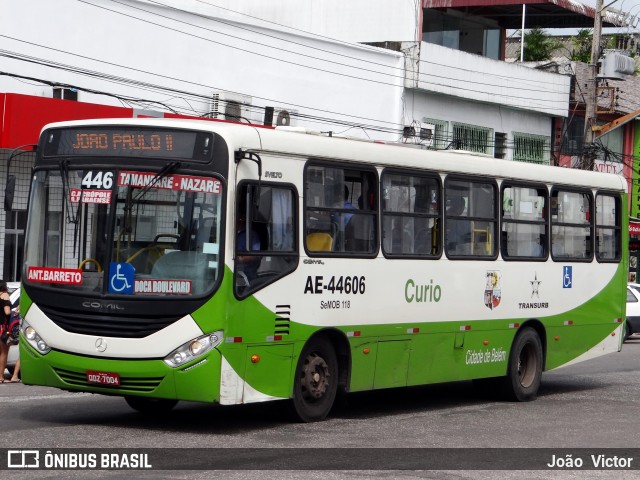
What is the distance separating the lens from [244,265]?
39.1 ft

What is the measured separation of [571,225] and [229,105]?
1537 centimetres

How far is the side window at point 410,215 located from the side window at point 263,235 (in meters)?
1.64

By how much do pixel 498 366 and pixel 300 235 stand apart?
4.48 m

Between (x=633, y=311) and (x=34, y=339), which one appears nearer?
(x=34, y=339)

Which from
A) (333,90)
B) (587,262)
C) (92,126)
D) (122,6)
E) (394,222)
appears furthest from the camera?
(333,90)

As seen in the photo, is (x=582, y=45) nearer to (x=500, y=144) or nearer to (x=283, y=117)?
(x=500, y=144)

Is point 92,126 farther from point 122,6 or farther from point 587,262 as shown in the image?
point 122,6

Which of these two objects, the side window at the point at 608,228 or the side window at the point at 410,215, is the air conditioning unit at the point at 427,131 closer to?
the side window at the point at 608,228

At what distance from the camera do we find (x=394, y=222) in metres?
14.0

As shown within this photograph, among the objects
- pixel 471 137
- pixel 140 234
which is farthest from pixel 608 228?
pixel 471 137

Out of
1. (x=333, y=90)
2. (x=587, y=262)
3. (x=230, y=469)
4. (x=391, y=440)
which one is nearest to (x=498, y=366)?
(x=587, y=262)

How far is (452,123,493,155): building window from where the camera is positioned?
3872cm

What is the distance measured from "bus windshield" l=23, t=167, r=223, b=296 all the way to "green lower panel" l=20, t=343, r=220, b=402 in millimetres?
640

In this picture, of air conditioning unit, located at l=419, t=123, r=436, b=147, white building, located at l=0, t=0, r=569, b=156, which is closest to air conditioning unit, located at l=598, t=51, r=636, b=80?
white building, located at l=0, t=0, r=569, b=156
